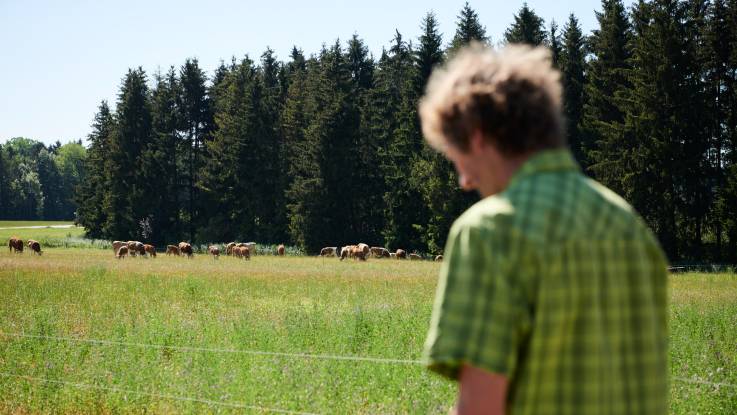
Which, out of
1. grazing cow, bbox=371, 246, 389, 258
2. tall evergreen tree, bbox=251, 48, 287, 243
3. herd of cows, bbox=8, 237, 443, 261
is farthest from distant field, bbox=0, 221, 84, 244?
grazing cow, bbox=371, 246, 389, 258

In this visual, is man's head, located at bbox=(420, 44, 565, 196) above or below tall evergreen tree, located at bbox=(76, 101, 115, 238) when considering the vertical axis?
below

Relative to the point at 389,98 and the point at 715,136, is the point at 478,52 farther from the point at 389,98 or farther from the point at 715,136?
the point at 389,98

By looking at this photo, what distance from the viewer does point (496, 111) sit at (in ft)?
6.50

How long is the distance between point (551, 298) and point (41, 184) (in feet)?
557

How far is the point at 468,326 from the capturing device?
6.02 ft

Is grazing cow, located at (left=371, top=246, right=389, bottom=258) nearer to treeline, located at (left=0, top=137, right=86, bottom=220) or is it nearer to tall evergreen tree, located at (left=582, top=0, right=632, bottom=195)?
tall evergreen tree, located at (left=582, top=0, right=632, bottom=195)

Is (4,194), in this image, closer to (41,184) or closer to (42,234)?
(41,184)

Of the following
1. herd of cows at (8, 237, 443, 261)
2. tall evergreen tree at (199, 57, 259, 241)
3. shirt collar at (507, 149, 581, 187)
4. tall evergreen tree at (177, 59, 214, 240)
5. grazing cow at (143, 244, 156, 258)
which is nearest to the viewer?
shirt collar at (507, 149, 581, 187)

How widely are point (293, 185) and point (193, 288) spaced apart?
38196 millimetres

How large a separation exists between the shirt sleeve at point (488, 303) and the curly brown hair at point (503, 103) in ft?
1.01

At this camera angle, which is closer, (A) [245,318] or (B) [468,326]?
(B) [468,326]

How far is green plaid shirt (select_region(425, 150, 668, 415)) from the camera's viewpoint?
182 centimetres

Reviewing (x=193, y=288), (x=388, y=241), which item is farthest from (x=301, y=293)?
(x=388, y=241)

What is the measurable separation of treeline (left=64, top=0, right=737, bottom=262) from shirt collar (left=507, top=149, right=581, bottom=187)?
38412mm
